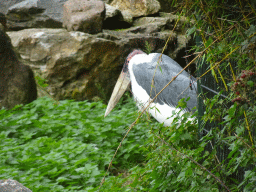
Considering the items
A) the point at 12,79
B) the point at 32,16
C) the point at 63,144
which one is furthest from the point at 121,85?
the point at 32,16

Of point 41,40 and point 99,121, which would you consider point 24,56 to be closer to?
point 41,40

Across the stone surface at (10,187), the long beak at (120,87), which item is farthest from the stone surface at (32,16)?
the stone surface at (10,187)

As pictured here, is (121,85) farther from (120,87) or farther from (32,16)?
(32,16)

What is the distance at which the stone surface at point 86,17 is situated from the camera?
538 centimetres

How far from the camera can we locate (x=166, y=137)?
6.88ft

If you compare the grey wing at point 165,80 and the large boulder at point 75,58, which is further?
the large boulder at point 75,58

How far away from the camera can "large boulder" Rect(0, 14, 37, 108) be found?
477 cm

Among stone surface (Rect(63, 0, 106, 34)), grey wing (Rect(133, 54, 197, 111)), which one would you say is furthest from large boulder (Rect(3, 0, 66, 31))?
grey wing (Rect(133, 54, 197, 111))

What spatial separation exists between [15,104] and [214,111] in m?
3.69

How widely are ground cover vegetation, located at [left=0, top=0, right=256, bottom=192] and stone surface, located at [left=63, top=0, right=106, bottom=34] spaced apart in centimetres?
133

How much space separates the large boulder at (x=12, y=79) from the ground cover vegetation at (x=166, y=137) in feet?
1.11

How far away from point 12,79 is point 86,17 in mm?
1503

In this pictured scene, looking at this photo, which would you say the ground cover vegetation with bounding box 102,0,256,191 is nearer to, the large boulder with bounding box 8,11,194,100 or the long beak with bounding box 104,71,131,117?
the long beak with bounding box 104,71,131,117

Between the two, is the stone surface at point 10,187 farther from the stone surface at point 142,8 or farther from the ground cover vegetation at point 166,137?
the stone surface at point 142,8
